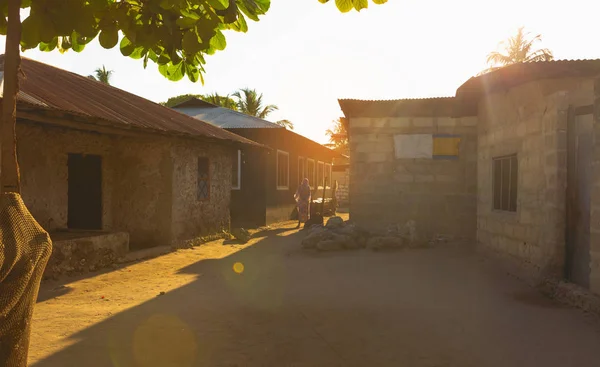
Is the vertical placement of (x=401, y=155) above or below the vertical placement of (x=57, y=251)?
above

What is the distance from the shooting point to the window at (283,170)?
60.4 ft

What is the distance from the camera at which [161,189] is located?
422 inches

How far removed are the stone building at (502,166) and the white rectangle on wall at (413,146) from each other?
26mm

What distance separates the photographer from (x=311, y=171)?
23891mm

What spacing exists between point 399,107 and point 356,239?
375cm

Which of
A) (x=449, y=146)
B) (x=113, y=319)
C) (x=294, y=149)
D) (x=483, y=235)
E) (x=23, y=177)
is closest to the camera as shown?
(x=113, y=319)

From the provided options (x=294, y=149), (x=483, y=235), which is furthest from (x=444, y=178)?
(x=294, y=149)

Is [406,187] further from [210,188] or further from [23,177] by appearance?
[23,177]

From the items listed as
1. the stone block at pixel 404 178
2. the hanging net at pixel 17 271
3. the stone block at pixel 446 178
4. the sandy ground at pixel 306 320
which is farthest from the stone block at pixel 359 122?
the hanging net at pixel 17 271

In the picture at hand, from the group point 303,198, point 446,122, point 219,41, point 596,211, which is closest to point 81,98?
point 219,41

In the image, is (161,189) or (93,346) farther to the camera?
(161,189)

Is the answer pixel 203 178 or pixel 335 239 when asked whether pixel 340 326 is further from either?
pixel 203 178

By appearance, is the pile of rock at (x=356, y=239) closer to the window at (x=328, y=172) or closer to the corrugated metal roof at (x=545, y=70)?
the corrugated metal roof at (x=545, y=70)

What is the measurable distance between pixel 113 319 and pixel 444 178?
30.5 feet
